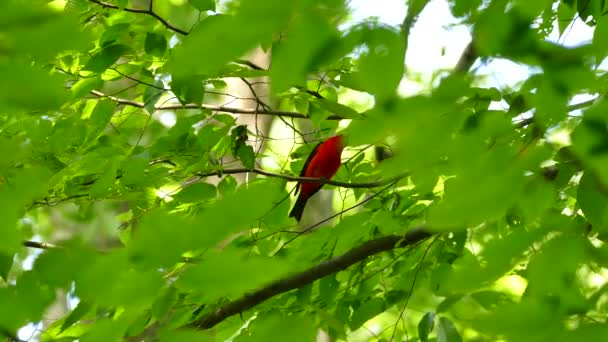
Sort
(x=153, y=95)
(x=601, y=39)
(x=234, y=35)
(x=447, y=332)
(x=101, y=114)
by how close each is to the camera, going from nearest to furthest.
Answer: (x=234, y=35) < (x=601, y=39) < (x=447, y=332) < (x=153, y=95) < (x=101, y=114)

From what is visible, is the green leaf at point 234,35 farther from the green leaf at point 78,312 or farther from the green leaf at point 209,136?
the green leaf at point 209,136

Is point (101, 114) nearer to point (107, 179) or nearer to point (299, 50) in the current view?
point (107, 179)

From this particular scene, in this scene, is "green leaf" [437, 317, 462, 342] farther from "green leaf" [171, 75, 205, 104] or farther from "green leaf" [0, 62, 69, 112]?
"green leaf" [0, 62, 69, 112]

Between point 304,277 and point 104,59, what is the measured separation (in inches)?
32.1

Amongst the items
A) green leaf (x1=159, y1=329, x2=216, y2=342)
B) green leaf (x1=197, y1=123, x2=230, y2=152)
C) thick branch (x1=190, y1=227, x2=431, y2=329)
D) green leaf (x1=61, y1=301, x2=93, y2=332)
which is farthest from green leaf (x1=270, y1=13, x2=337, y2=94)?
green leaf (x1=197, y1=123, x2=230, y2=152)

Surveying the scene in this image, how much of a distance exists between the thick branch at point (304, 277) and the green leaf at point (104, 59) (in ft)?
2.43

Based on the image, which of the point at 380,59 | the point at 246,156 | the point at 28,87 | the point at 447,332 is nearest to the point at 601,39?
the point at 380,59

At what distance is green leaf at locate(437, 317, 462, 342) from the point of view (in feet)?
5.49

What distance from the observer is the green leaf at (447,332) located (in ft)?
5.49

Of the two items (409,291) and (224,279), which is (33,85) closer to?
(224,279)

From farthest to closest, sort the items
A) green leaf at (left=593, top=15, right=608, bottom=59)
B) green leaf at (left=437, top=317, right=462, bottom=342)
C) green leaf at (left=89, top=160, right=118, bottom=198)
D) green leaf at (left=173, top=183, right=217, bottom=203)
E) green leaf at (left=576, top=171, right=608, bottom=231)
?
1. green leaf at (left=173, top=183, right=217, bottom=203)
2. green leaf at (left=89, top=160, right=118, bottom=198)
3. green leaf at (left=437, top=317, right=462, bottom=342)
4. green leaf at (left=576, top=171, right=608, bottom=231)
5. green leaf at (left=593, top=15, right=608, bottom=59)

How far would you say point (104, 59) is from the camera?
2076 mm

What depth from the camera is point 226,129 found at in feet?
7.57

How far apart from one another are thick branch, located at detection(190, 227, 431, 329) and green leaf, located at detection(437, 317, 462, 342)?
204mm
